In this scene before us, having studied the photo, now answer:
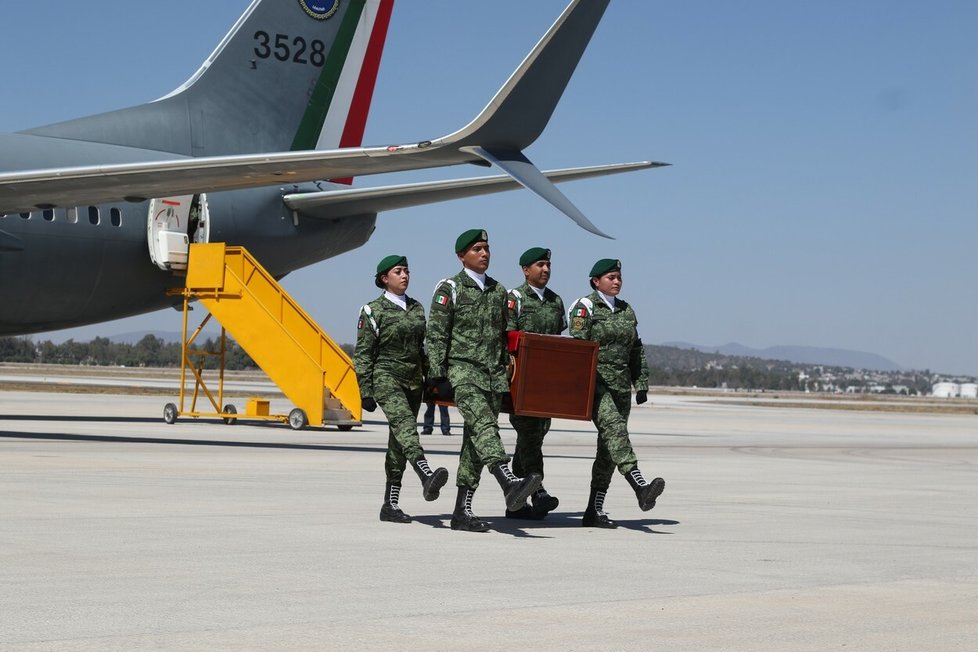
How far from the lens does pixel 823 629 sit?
649cm

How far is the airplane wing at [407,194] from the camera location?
22859 millimetres

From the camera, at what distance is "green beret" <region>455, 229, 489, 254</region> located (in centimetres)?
1082

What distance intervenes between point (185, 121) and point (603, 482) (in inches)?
746

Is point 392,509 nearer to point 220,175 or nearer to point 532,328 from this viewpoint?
point 532,328

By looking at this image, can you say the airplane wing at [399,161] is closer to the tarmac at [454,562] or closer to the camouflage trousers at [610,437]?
the camouflage trousers at [610,437]

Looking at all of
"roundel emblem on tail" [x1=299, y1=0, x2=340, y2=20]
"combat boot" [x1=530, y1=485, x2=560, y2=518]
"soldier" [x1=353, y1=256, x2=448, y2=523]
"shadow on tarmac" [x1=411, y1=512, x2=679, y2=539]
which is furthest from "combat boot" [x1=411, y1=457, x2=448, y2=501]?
"roundel emblem on tail" [x1=299, y1=0, x2=340, y2=20]

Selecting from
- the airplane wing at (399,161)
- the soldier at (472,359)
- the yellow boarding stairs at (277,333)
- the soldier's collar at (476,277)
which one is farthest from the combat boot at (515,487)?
the yellow boarding stairs at (277,333)

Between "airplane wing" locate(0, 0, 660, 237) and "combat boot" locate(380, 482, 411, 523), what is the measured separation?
4026 millimetres

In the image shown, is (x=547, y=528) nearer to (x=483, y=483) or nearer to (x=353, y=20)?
(x=483, y=483)

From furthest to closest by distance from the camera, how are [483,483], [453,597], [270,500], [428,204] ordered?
1. [428,204]
2. [483,483]
3. [270,500]
4. [453,597]

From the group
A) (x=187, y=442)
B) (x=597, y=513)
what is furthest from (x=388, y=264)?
(x=187, y=442)

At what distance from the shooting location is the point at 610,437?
1100 centimetres

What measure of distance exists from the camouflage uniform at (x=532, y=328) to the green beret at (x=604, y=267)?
40cm

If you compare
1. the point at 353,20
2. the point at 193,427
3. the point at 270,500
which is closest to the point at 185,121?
the point at 353,20
